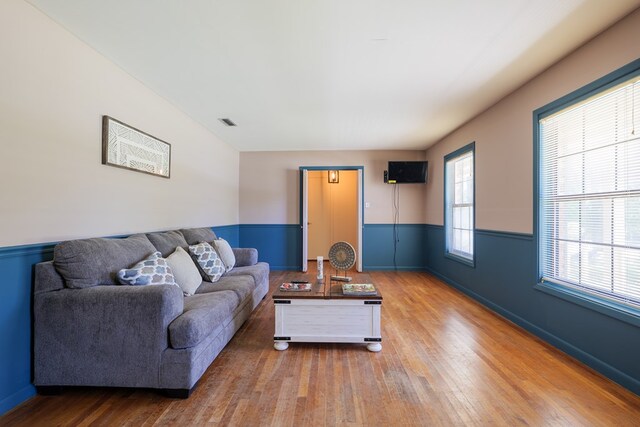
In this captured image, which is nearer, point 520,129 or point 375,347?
point 375,347

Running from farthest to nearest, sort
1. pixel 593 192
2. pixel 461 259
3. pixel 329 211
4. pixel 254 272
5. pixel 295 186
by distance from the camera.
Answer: pixel 329 211, pixel 295 186, pixel 461 259, pixel 254 272, pixel 593 192

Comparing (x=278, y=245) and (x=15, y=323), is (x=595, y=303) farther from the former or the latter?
(x=278, y=245)

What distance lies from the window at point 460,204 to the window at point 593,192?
1.27 metres

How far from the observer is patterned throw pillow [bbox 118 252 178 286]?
1930 millimetres

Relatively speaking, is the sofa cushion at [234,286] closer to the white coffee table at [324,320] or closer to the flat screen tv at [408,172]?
the white coffee table at [324,320]

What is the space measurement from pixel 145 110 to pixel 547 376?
4.09 m

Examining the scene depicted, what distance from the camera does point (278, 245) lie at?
221 inches

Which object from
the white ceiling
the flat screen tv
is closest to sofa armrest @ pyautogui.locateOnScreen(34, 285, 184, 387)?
the white ceiling

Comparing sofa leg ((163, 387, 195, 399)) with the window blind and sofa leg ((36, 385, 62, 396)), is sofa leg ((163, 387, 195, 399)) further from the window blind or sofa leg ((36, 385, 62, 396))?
the window blind

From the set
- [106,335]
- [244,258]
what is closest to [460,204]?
[244,258]

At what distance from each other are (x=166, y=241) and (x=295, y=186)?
3.12 metres

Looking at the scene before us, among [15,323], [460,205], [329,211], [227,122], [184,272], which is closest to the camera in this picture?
[15,323]

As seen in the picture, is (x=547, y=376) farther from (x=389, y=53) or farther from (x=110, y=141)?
(x=110, y=141)

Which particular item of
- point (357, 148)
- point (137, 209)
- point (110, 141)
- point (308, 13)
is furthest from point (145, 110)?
point (357, 148)
